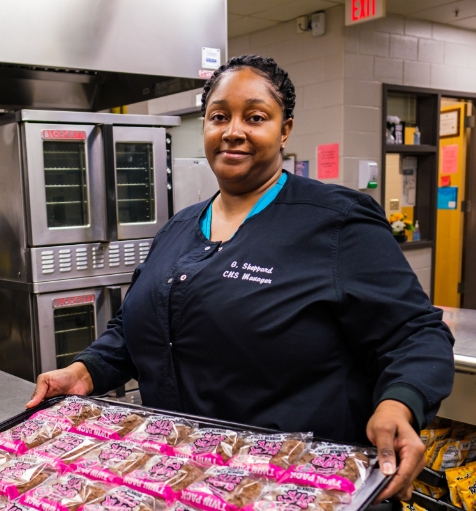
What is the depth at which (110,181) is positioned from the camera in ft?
9.47

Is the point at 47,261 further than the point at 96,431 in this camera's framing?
Yes

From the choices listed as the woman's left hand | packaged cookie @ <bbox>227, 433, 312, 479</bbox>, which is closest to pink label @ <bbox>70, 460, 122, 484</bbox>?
packaged cookie @ <bbox>227, 433, 312, 479</bbox>

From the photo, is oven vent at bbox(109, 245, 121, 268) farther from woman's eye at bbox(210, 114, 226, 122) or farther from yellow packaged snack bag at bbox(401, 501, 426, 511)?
yellow packaged snack bag at bbox(401, 501, 426, 511)

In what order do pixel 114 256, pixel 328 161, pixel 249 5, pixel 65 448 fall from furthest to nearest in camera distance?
pixel 328 161 < pixel 249 5 < pixel 114 256 < pixel 65 448

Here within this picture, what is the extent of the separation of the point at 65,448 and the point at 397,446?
0.63m

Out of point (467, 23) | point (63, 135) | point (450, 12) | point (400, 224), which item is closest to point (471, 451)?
point (63, 135)

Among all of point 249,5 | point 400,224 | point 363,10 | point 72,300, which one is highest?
point 249,5

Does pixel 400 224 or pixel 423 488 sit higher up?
pixel 400 224

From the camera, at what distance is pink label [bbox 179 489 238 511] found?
939 millimetres

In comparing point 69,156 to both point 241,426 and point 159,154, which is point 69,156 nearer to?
point 159,154

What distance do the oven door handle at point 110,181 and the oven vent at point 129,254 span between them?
0.35ft

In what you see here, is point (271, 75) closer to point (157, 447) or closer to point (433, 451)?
point (157, 447)

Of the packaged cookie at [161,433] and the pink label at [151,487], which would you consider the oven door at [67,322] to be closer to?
the packaged cookie at [161,433]

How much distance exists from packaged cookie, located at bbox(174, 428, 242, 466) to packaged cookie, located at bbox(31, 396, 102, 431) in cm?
26
